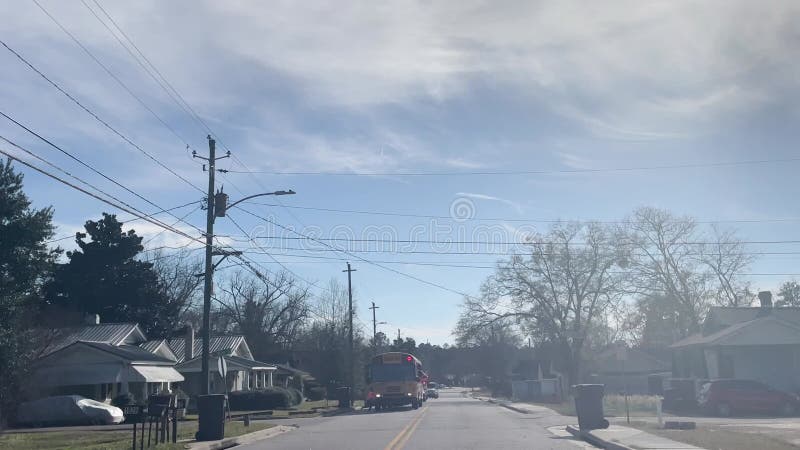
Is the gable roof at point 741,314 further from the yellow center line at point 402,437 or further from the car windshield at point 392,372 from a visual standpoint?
the yellow center line at point 402,437

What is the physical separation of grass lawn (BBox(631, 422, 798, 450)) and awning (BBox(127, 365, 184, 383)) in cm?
2751

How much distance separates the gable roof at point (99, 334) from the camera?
43912mm

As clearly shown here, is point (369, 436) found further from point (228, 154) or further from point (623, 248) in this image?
point (623, 248)

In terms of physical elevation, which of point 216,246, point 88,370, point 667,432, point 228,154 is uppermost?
point 228,154

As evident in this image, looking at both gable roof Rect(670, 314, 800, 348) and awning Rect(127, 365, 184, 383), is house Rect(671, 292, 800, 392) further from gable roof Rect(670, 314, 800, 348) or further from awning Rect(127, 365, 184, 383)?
awning Rect(127, 365, 184, 383)

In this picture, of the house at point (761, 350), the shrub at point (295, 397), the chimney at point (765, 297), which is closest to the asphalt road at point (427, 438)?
the house at point (761, 350)

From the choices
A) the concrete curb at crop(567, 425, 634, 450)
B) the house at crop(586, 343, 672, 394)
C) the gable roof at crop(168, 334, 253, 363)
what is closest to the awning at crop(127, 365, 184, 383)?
the gable roof at crop(168, 334, 253, 363)

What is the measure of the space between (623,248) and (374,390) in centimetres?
2251

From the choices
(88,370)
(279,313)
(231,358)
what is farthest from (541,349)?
(88,370)

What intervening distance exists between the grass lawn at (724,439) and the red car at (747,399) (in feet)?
36.5

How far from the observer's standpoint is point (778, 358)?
42500 mm

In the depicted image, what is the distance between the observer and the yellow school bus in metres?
47.1

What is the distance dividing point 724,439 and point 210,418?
13.7 m

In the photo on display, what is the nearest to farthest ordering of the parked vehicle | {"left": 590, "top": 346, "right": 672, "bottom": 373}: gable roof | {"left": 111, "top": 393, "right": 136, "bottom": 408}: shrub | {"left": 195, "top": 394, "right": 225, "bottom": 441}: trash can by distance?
1. {"left": 195, "top": 394, "right": 225, "bottom": 441}: trash can
2. the parked vehicle
3. {"left": 111, "top": 393, "right": 136, "bottom": 408}: shrub
4. {"left": 590, "top": 346, "right": 672, "bottom": 373}: gable roof
